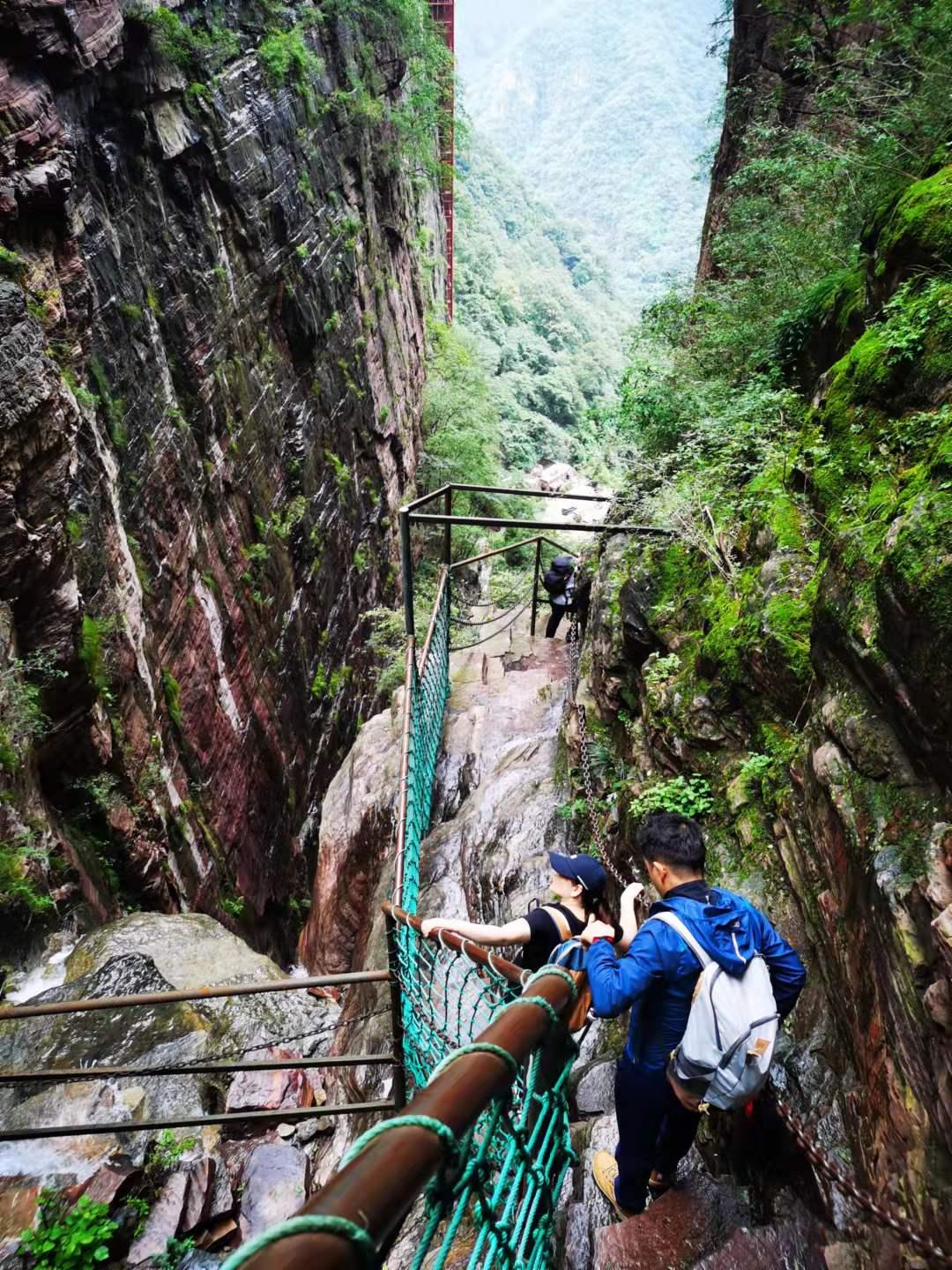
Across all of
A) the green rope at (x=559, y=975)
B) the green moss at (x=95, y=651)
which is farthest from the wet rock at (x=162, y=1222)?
the green moss at (x=95, y=651)

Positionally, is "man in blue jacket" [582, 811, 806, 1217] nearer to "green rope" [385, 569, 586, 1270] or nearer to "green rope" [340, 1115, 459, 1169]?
"green rope" [385, 569, 586, 1270]

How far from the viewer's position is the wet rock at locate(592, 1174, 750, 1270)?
6.53 feet

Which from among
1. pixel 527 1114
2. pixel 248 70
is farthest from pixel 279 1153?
pixel 248 70

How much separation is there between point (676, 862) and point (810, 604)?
1.95m

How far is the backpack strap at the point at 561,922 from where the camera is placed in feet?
7.84

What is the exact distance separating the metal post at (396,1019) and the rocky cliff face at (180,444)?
347cm

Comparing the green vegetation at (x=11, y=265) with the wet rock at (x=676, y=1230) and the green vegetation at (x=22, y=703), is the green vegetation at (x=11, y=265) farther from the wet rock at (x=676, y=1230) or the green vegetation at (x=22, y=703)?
the wet rock at (x=676, y=1230)

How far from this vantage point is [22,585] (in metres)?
5.63

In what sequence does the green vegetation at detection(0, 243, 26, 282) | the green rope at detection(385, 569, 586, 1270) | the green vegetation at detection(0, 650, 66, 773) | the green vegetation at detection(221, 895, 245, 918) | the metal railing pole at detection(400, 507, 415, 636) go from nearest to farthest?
the green rope at detection(385, 569, 586, 1270) < the green vegetation at detection(0, 650, 66, 773) < the metal railing pole at detection(400, 507, 415, 636) < the green vegetation at detection(0, 243, 26, 282) < the green vegetation at detection(221, 895, 245, 918)

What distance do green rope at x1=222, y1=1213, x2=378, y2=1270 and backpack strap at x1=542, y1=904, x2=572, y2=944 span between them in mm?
1735

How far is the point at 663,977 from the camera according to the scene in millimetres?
1945

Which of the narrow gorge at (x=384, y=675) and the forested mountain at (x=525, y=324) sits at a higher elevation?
the forested mountain at (x=525, y=324)

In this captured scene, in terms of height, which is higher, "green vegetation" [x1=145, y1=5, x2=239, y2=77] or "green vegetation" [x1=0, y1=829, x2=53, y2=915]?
"green vegetation" [x1=145, y1=5, x2=239, y2=77]

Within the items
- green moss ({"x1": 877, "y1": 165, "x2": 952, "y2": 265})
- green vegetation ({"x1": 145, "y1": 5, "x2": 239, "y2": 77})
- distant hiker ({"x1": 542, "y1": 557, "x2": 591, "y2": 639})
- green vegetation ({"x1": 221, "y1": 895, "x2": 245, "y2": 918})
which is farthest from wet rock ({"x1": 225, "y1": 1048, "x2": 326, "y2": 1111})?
green vegetation ({"x1": 145, "y1": 5, "x2": 239, "y2": 77})
